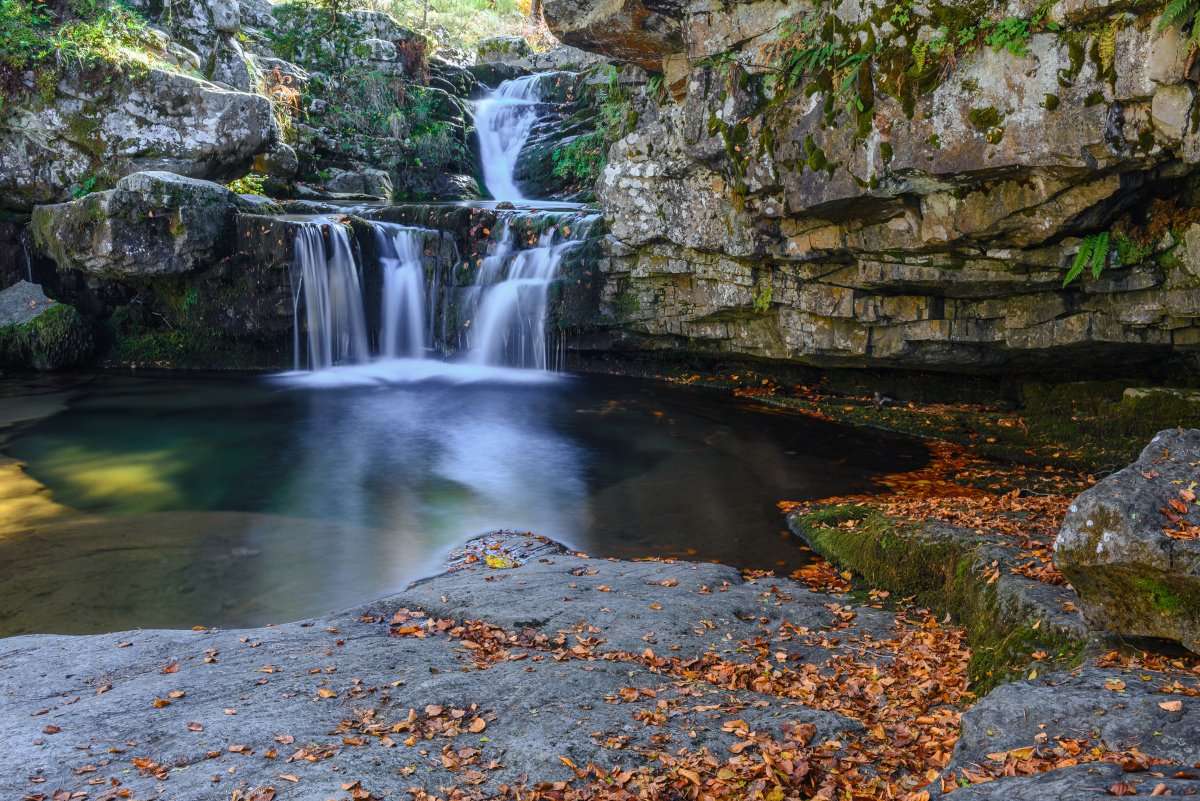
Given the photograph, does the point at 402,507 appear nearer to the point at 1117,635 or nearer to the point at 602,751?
the point at 602,751

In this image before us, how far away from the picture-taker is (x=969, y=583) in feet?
18.8

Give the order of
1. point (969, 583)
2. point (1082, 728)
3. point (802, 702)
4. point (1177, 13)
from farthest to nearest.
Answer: point (1177, 13), point (969, 583), point (802, 702), point (1082, 728)

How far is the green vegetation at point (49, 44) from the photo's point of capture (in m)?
16.9

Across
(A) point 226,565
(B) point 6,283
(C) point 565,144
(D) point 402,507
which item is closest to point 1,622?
(A) point 226,565

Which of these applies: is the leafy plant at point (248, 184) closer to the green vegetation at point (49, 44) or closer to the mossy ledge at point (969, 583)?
A: the green vegetation at point (49, 44)

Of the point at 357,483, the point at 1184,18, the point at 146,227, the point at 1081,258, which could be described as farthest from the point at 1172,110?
the point at 146,227

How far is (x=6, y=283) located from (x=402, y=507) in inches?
514

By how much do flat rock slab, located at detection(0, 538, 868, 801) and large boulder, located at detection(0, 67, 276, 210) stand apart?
591 inches

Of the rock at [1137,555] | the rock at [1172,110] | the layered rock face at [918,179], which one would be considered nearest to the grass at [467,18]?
the layered rock face at [918,179]

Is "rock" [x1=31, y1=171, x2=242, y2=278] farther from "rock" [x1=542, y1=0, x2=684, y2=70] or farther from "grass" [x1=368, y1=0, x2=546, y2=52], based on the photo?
"grass" [x1=368, y1=0, x2=546, y2=52]

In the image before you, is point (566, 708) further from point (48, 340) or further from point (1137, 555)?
point (48, 340)

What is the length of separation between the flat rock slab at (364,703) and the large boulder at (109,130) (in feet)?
49.2

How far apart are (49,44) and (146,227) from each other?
198 inches

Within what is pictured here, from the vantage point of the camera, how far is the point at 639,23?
39.8ft
